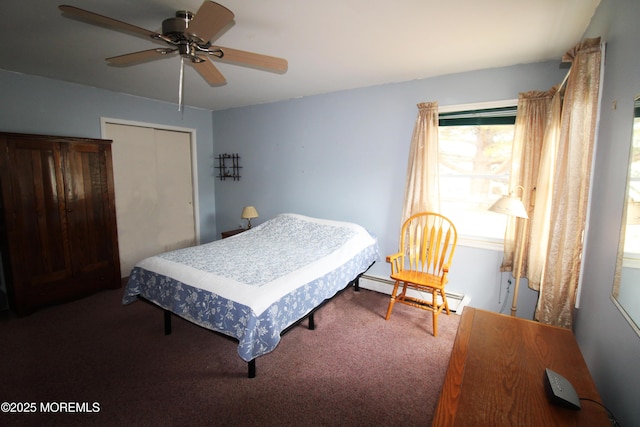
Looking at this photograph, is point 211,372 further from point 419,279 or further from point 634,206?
point 634,206

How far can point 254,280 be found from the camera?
2029mm

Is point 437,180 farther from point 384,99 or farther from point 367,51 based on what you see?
point 367,51

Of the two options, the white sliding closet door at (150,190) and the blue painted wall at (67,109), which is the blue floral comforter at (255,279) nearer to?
the white sliding closet door at (150,190)

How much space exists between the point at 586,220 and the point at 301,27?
80.3 inches

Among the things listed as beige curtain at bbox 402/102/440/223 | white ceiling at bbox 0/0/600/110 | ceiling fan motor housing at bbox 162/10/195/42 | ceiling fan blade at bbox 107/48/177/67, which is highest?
white ceiling at bbox 0/0/600/110

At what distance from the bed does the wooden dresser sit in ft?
3.52

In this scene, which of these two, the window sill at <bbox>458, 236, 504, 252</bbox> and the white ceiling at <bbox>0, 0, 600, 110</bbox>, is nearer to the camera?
the white ceiling at <bbox>0, 0, 600, 110</bbox>

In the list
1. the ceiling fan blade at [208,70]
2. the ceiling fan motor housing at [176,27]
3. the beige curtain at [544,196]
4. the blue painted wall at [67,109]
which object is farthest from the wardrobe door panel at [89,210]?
the beige curtain at [544,196]

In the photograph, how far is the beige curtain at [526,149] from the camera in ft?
7.94

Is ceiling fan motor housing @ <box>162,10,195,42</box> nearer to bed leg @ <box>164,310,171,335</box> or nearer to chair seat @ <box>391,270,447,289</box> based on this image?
bed leg @ <box>164,310,171,335</box>

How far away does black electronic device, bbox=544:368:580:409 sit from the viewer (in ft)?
3.00

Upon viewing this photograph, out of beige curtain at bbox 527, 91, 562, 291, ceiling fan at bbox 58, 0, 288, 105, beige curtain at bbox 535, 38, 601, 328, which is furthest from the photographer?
beige curtain at bbox 527, 91, 562, 291

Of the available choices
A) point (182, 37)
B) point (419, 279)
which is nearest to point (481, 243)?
point (419, 279)

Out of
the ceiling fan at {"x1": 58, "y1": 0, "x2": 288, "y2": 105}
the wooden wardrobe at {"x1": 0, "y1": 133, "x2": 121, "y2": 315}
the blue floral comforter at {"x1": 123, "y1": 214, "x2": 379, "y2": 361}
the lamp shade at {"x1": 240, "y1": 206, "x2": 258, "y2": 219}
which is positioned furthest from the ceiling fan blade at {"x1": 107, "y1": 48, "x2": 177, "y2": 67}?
the lamp shade at {"x1": 240, "y1": 206, "x2": 258, "y2": 219}
